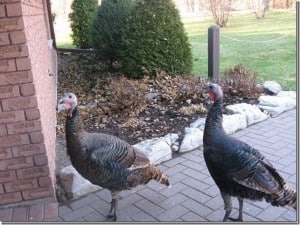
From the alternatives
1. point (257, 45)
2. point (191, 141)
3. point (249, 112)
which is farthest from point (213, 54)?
point (257, 45)

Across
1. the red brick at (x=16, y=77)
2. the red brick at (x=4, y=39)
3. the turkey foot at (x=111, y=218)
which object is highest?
the red brick at (x=4, y=39)

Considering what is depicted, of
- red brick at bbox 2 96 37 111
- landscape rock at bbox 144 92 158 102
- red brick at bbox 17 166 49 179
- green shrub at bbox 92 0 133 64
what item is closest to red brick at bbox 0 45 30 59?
red brick at bbox 2 96 37 111

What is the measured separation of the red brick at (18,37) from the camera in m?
3.25

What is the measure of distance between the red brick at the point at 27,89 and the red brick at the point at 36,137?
1.29ft

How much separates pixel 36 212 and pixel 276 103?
4.15 meters

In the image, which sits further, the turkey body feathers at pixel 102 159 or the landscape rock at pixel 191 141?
the landscape rock at pixel 191 141

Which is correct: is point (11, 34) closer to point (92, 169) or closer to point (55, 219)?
point (92, 169)

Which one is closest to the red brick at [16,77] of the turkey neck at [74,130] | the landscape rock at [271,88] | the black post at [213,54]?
the turkey neck at [74,130]

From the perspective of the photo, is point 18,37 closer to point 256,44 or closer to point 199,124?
point 199,124

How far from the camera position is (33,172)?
11.9 feet

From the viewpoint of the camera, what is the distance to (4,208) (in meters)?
3.71

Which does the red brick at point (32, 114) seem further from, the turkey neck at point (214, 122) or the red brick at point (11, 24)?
the turkey neck at point (214, 122)

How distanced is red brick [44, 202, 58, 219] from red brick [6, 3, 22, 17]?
6.13ft

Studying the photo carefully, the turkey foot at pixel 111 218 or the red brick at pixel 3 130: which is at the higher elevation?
the red brick at pixel 3 130
